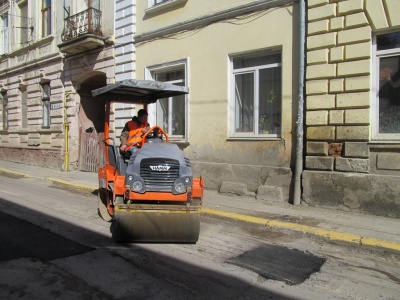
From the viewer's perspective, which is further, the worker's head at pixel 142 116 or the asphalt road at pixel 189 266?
the worker's head at pixel 142 116

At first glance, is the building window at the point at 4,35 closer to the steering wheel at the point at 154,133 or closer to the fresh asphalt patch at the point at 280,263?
the steering wheel at the point at 154,133

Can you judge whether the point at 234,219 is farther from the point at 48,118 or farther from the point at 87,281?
the point at 48,118

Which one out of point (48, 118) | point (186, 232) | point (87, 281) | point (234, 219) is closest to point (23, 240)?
point (87, 281)

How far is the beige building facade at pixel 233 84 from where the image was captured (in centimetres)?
841

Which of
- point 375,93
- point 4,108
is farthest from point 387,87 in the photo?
point 4,108

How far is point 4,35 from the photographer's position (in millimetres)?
19750

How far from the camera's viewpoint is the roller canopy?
598 centimetres

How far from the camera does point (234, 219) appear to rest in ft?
22.9

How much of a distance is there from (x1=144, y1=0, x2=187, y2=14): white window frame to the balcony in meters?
2.33

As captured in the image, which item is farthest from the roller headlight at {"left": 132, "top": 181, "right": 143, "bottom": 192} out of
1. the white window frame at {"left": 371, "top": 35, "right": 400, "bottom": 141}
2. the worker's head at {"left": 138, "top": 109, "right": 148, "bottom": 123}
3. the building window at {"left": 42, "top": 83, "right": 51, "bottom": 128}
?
the building window at {"left": 42, "top": 83, "right": 51, "bottom": 128}

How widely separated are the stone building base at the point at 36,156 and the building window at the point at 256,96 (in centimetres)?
852

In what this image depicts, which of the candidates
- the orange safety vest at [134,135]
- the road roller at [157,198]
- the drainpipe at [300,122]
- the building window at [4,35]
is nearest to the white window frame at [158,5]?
the drainpipe at [300,122]

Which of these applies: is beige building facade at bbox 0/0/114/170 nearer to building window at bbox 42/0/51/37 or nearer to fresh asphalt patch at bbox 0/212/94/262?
building window at bbox 42/0/51/37

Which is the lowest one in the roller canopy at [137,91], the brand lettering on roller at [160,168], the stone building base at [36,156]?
the stone building base at [36,156]
